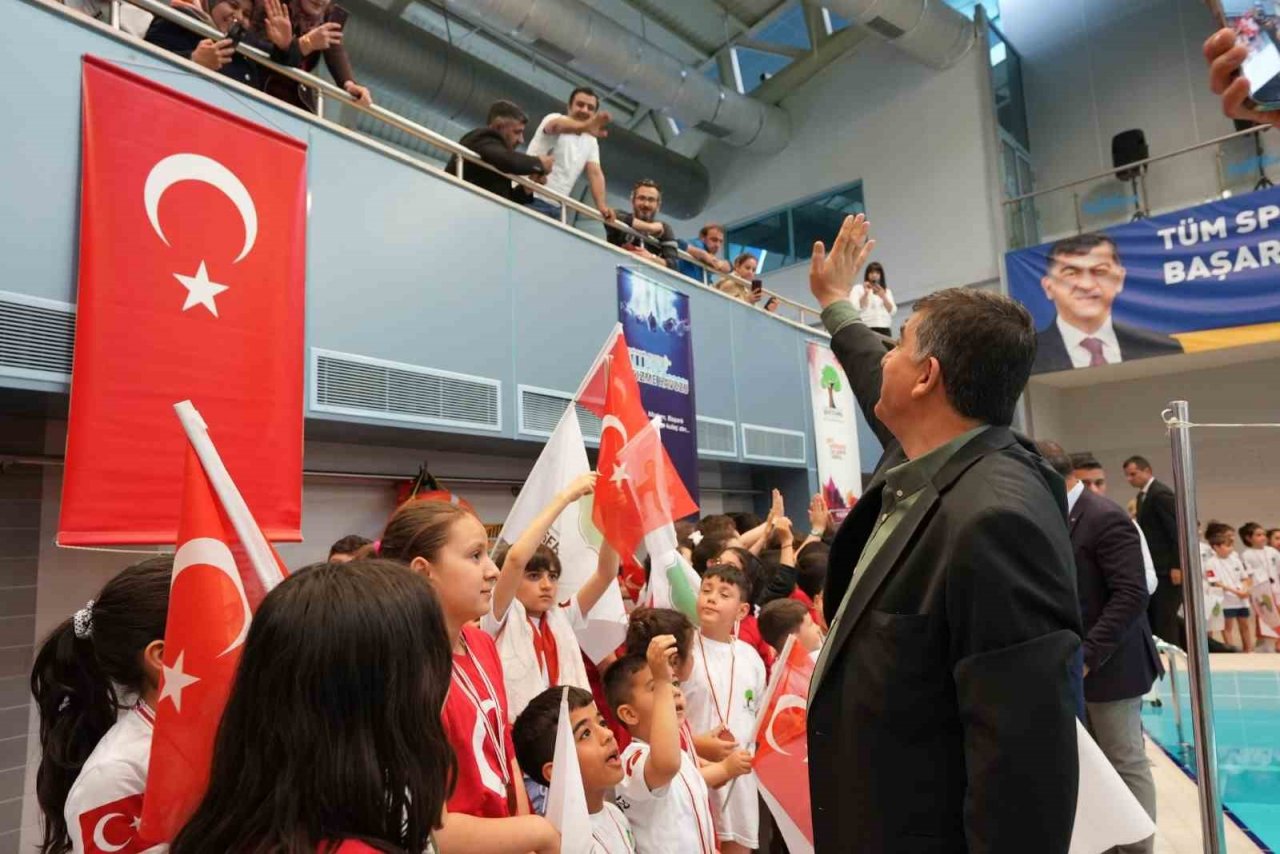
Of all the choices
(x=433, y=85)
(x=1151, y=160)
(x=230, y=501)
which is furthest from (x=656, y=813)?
(x=1151, y=160)

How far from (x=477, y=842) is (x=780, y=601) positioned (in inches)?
71.6

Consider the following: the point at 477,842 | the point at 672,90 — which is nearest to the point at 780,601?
the point at 477,842

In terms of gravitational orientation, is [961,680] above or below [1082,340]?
below

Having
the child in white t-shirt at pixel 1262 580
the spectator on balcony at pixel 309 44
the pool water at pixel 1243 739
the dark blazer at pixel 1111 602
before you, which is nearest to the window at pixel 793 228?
the child in white t-shirt at pixel 1262 580

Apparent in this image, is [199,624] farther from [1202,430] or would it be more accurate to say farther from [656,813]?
[1202,430]

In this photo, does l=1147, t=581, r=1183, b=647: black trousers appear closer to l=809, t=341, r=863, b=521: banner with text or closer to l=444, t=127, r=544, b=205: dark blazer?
l=809, t=341, r=863, b=521: banner with text

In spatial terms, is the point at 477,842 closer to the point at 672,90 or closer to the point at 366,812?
the point at 366,812

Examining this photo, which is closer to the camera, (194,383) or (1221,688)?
(194,383)

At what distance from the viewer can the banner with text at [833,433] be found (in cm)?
735

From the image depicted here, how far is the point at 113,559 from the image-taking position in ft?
11.1

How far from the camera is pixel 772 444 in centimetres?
698

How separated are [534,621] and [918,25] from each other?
8.73 m

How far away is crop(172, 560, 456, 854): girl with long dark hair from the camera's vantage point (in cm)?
84

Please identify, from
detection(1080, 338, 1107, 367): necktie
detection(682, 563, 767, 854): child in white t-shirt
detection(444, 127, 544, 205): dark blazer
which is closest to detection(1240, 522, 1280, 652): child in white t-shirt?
detection(1080, 338, 1107, 367): necktie
